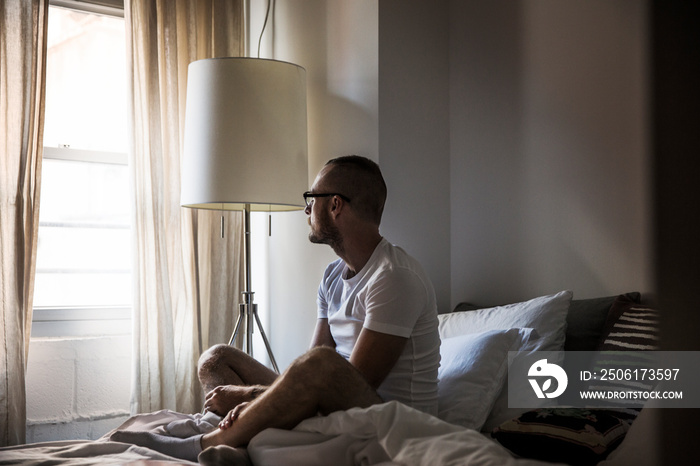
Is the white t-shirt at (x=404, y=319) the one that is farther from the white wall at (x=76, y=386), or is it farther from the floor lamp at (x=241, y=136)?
the white wall at (x=76, y=386)

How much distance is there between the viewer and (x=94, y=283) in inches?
131

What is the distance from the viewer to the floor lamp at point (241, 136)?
9.01 ft

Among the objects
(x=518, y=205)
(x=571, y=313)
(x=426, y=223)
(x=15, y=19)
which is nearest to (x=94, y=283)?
(x=15, y=19)

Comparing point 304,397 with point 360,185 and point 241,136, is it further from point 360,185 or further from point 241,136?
point 241,136

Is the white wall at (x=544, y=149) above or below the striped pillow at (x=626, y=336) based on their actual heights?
above

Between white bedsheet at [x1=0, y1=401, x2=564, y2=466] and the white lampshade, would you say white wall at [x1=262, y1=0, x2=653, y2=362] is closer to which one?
the white lampshade

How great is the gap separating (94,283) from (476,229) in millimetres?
1997

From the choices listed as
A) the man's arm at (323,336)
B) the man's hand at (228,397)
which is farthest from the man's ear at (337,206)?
the man's hand at (228,397)

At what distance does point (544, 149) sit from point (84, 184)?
A: 2.31 m

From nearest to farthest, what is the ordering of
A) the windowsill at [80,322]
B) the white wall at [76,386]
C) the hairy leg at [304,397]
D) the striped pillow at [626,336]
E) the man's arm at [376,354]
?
the hairy leg at [304,397]
the striped pillow at [626,336]
the man's arm at [376,354]
the white wall at [76,386]
the windowsill at [80,322]

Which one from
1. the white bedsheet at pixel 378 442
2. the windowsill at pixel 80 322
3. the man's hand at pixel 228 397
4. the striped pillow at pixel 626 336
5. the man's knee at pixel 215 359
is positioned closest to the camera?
the white bedsheet at pixel 378 442

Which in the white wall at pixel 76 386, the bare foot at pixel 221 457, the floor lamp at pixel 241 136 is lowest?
the white wall at pixel 76 386

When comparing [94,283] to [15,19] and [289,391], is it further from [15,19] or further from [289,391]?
[289,391]

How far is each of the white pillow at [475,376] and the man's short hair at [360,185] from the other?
540 millimetres
